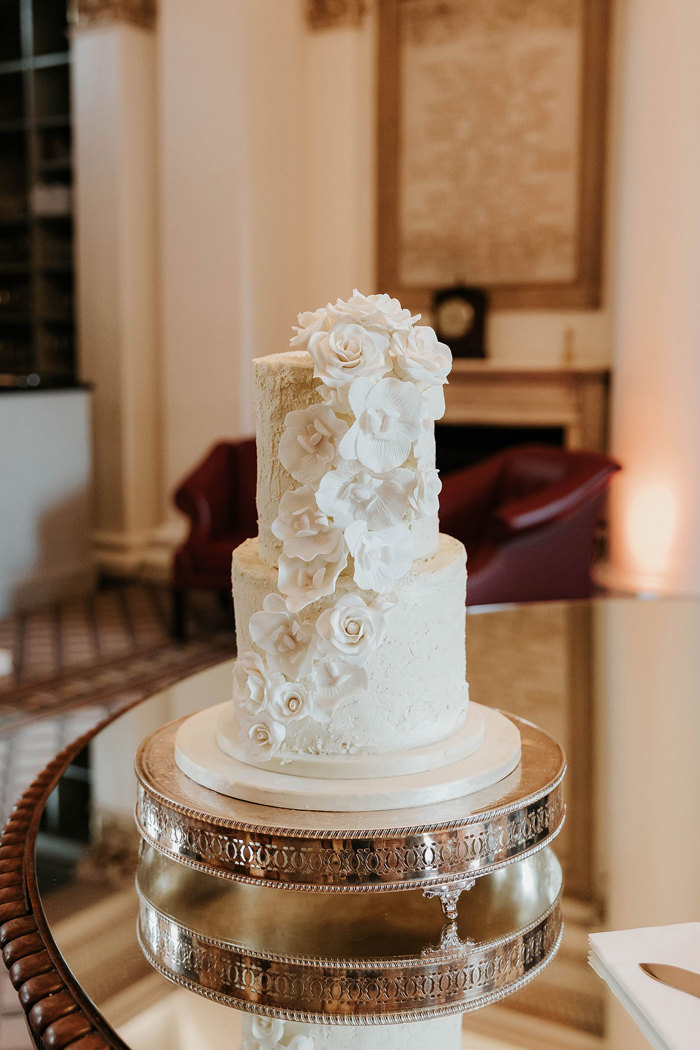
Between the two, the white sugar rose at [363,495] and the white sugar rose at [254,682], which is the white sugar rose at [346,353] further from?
the white sugar rose at [254,682]

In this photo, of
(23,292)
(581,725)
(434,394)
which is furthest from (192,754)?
(23,292)

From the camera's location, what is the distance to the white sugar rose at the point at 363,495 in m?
1.05

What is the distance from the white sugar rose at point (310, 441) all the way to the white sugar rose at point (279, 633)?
13 centimetres

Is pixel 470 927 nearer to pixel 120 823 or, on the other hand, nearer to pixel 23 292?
pixel 120 823

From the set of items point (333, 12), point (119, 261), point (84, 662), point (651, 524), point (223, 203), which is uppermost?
point (333, 12)

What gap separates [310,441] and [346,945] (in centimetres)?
49

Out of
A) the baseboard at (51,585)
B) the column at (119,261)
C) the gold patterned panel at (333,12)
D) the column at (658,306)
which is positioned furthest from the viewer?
the column at (119,261)

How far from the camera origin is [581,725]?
1723 millimetres

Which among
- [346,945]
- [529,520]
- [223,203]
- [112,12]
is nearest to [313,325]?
[346,945]

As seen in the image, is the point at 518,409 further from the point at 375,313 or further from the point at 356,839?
the point at 356,839

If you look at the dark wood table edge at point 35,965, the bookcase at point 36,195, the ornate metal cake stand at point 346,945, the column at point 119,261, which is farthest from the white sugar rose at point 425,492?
the bookcase at point 36,195

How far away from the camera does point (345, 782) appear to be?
3.59ft

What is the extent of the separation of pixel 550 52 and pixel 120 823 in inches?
220

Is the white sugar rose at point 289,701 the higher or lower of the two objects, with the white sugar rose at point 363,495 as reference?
lower
